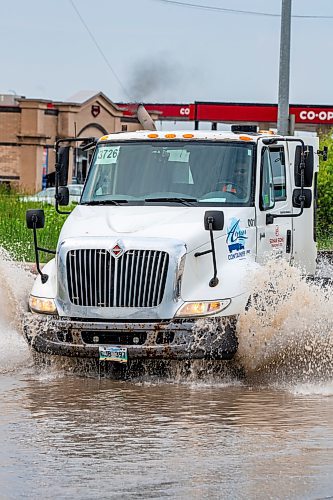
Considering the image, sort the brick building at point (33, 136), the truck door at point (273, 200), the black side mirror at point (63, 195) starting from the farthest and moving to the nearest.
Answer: the brick building at point (33, 136), the black side mirror at point (63, 195), the truck door at point (273, 200)

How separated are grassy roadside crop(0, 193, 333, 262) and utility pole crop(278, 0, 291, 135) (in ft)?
14.4

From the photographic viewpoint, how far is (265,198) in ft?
45.5

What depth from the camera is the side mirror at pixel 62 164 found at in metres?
14.4

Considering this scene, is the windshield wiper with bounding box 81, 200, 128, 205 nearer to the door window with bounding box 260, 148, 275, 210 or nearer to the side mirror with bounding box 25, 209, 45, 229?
the side mirror with bounding box 25, 209, 45, 229

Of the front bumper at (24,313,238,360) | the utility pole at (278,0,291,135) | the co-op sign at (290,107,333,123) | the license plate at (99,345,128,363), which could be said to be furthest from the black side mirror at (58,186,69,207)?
the co-op sign at (290,107,333,123)

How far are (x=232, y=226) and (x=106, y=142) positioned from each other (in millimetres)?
2128

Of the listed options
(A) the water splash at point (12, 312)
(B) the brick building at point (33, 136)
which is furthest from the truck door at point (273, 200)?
(B) the brick building at point (33, 136)

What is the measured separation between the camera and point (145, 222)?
12688mm

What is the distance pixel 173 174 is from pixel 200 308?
2.11m

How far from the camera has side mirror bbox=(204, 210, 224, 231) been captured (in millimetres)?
12281

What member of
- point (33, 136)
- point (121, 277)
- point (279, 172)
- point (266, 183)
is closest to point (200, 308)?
point (121, 277)

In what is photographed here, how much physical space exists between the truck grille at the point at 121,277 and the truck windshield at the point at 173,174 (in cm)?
142

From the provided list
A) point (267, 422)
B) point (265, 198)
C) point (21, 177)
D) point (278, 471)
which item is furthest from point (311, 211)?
Answer: point (21, 177)

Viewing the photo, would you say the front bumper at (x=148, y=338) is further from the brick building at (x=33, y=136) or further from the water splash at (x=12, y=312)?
the brick building at (x=33, y=136)
